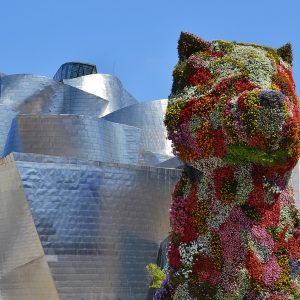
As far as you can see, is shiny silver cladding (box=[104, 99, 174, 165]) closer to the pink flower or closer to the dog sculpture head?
the dog sculpture head

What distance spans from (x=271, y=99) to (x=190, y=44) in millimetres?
2773

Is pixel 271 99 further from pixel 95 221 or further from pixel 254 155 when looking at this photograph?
pixel 95 221

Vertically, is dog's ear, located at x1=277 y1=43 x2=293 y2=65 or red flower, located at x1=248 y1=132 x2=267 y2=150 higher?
dog's ear, located at x1=277 y1=43 x2=293 y2=65

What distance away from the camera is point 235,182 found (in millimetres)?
11344

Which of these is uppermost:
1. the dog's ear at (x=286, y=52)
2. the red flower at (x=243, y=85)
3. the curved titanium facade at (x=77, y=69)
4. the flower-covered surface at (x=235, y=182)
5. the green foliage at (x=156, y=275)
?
the curved titanium facade at (x=77, y=69)

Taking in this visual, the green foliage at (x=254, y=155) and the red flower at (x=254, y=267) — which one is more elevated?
the green foliage at (x=254, y=155)

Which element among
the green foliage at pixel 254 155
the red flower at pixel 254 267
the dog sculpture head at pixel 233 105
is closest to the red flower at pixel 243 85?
the dog sculpture head at pixel 233 105

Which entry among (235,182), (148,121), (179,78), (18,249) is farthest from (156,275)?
(148,121)

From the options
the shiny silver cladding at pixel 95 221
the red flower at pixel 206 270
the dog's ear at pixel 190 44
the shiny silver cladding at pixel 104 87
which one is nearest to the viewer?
the red flower at pixel 206 270

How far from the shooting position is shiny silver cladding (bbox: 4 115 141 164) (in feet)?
69.2

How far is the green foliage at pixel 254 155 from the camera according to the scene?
35.3 ft

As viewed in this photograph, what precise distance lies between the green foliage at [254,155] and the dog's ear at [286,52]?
9.22 ft

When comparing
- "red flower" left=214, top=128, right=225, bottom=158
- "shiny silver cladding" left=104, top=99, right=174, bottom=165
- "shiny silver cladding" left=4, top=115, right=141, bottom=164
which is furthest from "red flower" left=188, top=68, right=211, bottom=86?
"shiny silver cladding" left=104, top=99, right=174, bottom=165

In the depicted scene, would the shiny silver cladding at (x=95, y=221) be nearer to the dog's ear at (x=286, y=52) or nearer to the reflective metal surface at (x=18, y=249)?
the reflective metal surface at (x=18, y=249)
